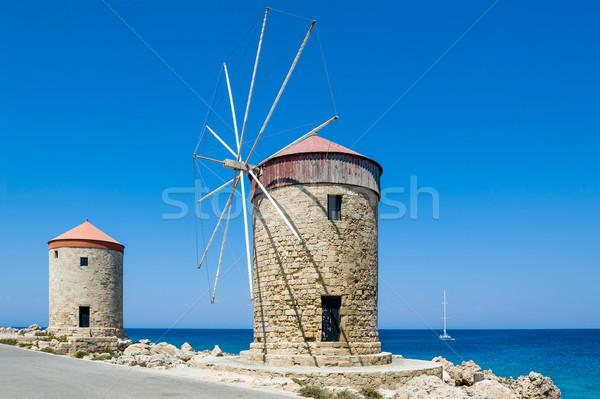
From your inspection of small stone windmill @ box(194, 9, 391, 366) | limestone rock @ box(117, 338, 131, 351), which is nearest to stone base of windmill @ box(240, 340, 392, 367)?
small stone windmill @ box(194, 9, 391, 366)

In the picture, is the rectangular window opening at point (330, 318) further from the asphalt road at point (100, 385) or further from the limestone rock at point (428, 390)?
the asphalt road at point (100, 385)

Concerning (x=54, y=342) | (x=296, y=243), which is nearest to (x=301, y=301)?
(x=296, y=243)

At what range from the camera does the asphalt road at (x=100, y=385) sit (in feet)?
26.7

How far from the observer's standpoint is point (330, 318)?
13688mm

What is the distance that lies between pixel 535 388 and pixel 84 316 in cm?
1829

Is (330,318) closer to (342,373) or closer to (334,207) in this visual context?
(342,373)

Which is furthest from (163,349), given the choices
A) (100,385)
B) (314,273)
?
(100,385)

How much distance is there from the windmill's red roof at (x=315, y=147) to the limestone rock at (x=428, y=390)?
6063mm

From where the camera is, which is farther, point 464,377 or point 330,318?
point 464,377

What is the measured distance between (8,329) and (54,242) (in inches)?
328

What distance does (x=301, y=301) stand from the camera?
1362 cm

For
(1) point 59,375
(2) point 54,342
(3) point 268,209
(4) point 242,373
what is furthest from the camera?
(2) point 54,342

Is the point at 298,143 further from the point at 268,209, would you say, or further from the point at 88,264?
the point at 88,264

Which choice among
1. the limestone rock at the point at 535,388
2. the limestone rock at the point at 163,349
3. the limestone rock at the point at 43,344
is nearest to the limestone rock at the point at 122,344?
the limestone rock at the point at 163,349
